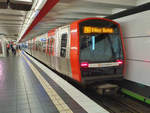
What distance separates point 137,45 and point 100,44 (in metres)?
1.31

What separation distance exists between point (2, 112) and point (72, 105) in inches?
60.7

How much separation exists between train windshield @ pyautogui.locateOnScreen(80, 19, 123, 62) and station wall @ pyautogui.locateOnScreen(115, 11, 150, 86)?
0.45m

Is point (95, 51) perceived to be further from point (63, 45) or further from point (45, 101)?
point (45, 101)

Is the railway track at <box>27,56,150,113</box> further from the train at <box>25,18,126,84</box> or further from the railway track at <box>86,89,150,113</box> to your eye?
the train at <box>25,18,126,84</box>

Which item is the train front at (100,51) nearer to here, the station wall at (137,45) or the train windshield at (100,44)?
the train windshield at (100,44)

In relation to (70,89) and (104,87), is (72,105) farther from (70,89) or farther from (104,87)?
(104,87)

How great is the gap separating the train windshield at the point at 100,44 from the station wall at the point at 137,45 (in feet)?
1.48

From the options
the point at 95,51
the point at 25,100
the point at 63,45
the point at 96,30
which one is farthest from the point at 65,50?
the point at 25,100

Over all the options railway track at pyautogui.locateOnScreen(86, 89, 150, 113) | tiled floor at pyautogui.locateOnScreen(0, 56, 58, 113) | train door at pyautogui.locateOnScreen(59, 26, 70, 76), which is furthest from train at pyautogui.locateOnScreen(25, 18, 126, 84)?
tiled floor at pyautogui.locateOnScreen(0, 56, 58, 113)

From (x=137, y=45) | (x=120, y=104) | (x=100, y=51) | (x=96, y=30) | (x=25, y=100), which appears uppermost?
Result: (x=96, y=30)

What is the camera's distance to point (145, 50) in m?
5.22

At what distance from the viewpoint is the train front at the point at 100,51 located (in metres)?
5.30

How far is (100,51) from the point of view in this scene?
18.4 ft

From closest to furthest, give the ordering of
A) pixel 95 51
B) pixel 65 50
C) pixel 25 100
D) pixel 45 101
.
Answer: pixel 45 101, pixel 25 100, pixel 95 51, pixel 65 50
